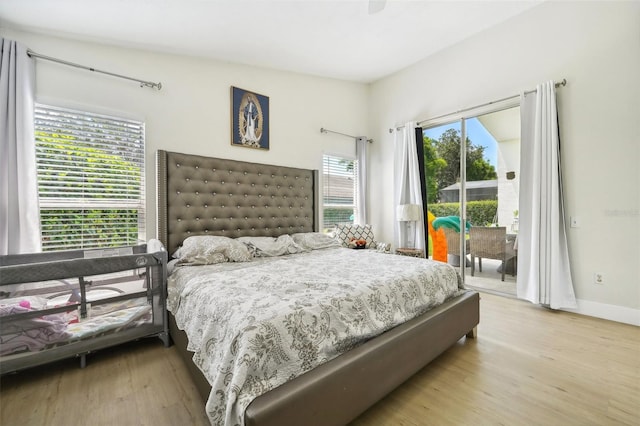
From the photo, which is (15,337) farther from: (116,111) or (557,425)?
(557,425)

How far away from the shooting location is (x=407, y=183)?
420 centimetres

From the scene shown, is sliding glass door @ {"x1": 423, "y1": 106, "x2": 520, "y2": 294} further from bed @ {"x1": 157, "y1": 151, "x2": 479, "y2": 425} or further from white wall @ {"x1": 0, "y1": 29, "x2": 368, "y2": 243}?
bed @ {"x1": 157, "y1": 151, "x2": 479, "y2": 425}

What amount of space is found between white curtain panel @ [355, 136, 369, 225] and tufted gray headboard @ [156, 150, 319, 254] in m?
0.91

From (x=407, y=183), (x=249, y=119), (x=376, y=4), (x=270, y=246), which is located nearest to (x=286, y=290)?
(x=270, y=246)

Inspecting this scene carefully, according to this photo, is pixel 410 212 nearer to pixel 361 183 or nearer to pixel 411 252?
pixel 411 252

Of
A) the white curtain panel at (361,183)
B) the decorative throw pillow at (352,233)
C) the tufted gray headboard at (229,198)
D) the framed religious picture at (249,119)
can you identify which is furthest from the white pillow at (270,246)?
the white curtain panel at (361,183)

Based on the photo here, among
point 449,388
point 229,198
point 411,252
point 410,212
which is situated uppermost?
point 229,198

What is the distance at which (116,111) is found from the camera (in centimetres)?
257

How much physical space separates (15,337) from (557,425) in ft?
10.3

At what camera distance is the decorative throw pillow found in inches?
158

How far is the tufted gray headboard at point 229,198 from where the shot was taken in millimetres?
2777

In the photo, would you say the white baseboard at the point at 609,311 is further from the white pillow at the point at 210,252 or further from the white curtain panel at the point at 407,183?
the white pillow at the point at 210,252

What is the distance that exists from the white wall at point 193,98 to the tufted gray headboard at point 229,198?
16cm

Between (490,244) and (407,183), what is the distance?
55.8 inches
